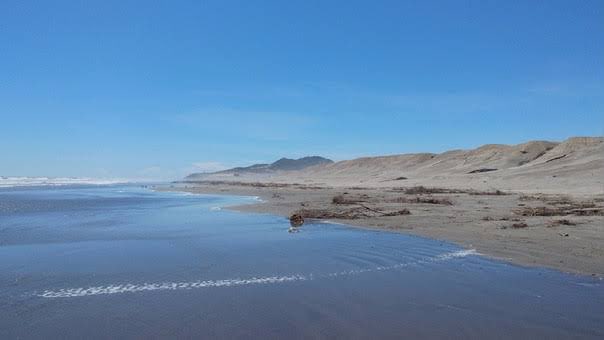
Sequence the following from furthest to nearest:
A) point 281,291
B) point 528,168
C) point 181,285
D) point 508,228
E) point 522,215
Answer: point 528,168, point 522,215, point 508,228, point 181,285, point 281,291

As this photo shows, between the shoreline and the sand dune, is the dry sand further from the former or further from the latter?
the sand dune

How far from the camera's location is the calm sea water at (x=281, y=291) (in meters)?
6.72

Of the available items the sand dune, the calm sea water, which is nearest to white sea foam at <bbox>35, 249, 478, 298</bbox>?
the calm sea water

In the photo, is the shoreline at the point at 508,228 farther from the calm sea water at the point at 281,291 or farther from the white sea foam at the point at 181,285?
the white sea foam at the point at 181,285

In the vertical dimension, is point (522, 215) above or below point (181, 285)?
above

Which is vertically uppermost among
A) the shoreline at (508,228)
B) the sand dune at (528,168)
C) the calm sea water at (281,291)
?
the sand dune at (528,168)

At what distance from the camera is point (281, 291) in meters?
8.76

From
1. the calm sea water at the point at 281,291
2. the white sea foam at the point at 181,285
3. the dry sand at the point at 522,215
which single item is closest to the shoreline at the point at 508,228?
the dry sand at the point at 522,215

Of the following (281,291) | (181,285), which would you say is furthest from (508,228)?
(181,285)

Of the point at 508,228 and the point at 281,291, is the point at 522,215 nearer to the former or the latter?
the point at 508,228

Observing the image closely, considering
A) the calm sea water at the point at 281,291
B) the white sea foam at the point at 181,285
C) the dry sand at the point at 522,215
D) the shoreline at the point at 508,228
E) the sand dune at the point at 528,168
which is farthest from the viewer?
the sand dune at the point at 528,168

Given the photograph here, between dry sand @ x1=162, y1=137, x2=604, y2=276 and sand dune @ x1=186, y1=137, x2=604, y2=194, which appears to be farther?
sand dune @ x1=186, y1=137, x2=604, y2=194

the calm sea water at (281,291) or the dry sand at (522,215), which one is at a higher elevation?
the dry sand at (522,215)

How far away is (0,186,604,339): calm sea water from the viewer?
6.72 m
